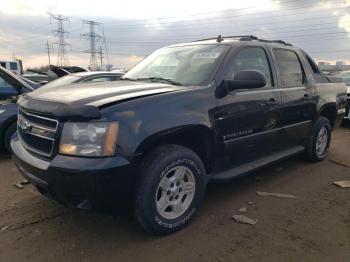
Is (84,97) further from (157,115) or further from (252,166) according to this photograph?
(252,166)

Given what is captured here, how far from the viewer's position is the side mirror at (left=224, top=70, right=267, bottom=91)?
3791mm

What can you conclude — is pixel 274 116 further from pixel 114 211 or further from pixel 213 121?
pixel 114 211

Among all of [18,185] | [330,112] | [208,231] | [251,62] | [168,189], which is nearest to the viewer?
[168,189]

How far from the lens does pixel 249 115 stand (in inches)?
162

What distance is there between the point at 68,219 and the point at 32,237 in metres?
Result: 0.43

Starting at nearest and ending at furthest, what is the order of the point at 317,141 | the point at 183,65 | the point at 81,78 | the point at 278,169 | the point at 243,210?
the point at 243,210
the point at 183,65
the point at 278,169
the point at 317,141
the point at 81,78

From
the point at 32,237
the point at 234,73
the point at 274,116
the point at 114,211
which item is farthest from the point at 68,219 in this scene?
the point at 274,116

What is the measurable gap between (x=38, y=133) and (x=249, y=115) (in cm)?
216

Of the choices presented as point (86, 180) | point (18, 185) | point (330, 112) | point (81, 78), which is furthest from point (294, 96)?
point (81, 78)

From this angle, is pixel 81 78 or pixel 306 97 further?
pixel 81 78

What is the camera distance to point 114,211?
3139mm

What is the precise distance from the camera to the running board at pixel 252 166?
391 cm

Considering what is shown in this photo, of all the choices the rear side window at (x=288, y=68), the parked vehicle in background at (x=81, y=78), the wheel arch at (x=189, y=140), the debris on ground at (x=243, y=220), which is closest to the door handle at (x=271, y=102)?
the rear side window at (x=288, y=68)

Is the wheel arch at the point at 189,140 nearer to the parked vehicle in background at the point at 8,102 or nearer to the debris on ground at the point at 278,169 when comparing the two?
the debris on ground at the point at 278,169
